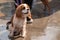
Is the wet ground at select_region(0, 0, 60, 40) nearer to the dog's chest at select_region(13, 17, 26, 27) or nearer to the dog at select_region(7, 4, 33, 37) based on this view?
the dog at select_region(7, 4, 33, 37)

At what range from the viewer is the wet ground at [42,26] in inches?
128

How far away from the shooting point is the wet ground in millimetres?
3250

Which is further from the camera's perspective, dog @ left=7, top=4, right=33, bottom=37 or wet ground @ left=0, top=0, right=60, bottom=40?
wet ground @ left=0, top=0, right=60, bottom=40

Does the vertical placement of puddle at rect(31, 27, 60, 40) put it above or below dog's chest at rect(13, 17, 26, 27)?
below

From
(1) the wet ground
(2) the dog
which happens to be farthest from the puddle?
(2) the dog

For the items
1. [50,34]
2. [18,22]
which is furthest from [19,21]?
[50,34]

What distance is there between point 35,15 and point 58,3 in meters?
1.03

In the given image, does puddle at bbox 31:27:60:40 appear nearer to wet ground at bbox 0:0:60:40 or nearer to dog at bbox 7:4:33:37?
wet ground at bbox 0:0:60:40

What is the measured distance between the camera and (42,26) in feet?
11.9

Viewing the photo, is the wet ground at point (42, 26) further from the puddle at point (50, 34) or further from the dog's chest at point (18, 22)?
the dog's chest at point (18, 22)

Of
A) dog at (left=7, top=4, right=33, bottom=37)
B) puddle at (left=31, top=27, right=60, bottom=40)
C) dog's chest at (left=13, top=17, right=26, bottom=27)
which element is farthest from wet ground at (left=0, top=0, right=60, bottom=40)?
dog's chest at (left=13, top=17, right=26, bottom=27)

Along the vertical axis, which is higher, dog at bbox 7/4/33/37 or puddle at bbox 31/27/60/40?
dog at bbox 7/4/33/37

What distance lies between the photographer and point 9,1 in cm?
509

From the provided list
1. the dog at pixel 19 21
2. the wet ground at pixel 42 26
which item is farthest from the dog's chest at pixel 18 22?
the wet ground at pixel 42 26
